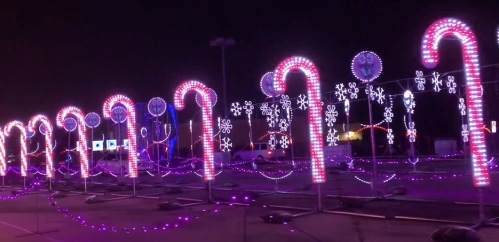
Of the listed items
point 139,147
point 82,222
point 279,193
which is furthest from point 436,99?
point 82,222

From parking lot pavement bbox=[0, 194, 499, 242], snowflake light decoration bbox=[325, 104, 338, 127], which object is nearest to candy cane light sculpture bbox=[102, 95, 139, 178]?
parking lot pavement bbox=[0, 194, 499, 242]

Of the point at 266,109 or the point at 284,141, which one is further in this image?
the point at 284,141

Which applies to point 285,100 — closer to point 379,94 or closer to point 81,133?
point 379,94

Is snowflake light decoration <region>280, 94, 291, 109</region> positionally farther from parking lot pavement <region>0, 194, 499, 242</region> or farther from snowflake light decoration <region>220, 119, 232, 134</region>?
parking lot pavement <region>0, 194, 499, 242</region>

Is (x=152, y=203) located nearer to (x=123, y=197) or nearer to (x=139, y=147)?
(x=123, y=197)

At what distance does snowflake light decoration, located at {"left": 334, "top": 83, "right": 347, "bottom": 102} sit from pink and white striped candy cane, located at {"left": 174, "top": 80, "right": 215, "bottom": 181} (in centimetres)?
1348

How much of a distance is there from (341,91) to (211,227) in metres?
17.5

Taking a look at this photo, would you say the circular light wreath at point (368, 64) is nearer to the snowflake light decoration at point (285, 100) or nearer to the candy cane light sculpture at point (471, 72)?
the candy cane light sculpture at point (471, 72)

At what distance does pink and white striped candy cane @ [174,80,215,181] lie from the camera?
13828 millimetres

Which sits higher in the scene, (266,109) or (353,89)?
(353,89)

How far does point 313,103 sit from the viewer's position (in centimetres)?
1090

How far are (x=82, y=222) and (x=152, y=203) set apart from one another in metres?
3.48

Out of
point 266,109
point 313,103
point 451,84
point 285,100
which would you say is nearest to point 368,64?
point 313,103

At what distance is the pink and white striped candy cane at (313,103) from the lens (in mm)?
10844
